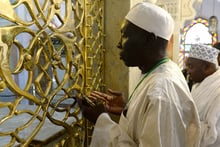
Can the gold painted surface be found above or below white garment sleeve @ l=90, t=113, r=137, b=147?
above

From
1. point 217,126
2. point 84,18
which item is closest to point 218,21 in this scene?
point 217,126

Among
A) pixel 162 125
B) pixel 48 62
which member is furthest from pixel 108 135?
pixel 48 62

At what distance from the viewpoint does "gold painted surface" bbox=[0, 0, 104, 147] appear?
0.83 meters

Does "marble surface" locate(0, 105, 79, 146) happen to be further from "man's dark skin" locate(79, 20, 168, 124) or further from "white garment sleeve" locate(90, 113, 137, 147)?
"man's dark skin" locate(79, 20, 168, 124)

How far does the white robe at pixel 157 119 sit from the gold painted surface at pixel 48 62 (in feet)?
0.77

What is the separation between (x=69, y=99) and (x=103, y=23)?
599 millimetres

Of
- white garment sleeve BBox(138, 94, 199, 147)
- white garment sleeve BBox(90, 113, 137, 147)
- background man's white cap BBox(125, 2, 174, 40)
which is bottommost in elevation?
white garment sleeve BBox(90, 113, 137, 147)

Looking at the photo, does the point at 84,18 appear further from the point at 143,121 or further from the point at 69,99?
the point at 143,121

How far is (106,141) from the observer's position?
104cm

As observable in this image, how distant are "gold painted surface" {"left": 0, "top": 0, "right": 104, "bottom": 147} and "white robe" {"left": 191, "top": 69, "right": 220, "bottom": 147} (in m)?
0.83

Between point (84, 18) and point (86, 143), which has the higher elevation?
point (84, 18)

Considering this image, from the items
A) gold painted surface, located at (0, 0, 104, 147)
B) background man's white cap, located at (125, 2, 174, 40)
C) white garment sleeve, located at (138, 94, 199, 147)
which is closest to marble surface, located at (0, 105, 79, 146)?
gold painted surface, located at (0, 0, 104, 147)

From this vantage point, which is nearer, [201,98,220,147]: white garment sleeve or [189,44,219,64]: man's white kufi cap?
[201,98,220,147]: white garment sleeve

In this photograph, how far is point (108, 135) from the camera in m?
1.04
